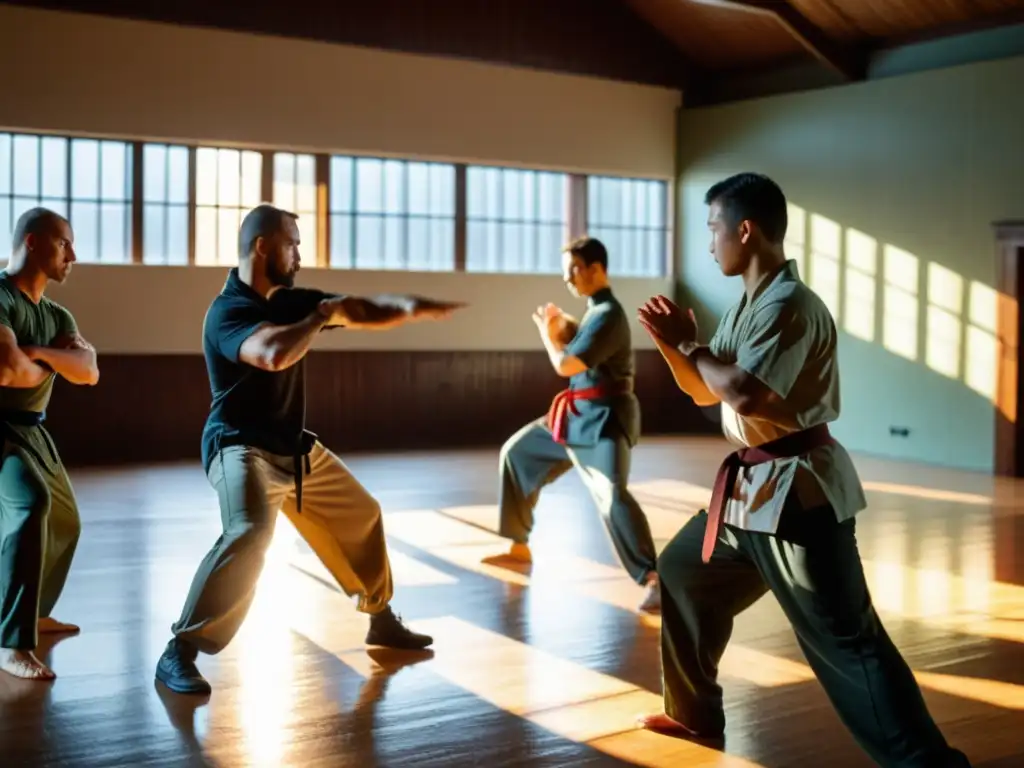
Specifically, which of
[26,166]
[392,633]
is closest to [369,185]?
[26,166]

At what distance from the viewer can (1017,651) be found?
4.08 meters

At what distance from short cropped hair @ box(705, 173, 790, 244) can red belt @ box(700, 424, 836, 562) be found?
467mm

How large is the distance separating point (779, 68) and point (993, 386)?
3.62 m

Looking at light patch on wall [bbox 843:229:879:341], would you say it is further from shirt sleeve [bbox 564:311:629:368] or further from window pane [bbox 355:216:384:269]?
shirt sleeve [bbox 564:311:629:368]

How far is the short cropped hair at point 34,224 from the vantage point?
3873mm

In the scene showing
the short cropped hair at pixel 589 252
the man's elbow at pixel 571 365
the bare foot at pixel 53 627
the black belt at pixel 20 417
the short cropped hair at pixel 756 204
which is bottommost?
the bare foot at pixel 53 627

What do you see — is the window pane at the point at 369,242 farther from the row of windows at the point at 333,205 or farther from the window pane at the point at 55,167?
the window pane at the point at 55,167

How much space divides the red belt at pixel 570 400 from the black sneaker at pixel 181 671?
1899 millimetres

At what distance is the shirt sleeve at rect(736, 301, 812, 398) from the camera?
107 inches

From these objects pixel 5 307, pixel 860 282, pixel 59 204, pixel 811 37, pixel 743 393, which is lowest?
pixel 743 393

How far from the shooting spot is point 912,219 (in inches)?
389

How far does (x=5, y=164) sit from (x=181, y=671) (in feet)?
21.7

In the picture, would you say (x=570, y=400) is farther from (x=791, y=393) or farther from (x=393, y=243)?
(x=393, y=243)

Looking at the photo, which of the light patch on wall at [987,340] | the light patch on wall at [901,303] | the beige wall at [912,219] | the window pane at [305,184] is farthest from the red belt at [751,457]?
the window pane at [305,184]
